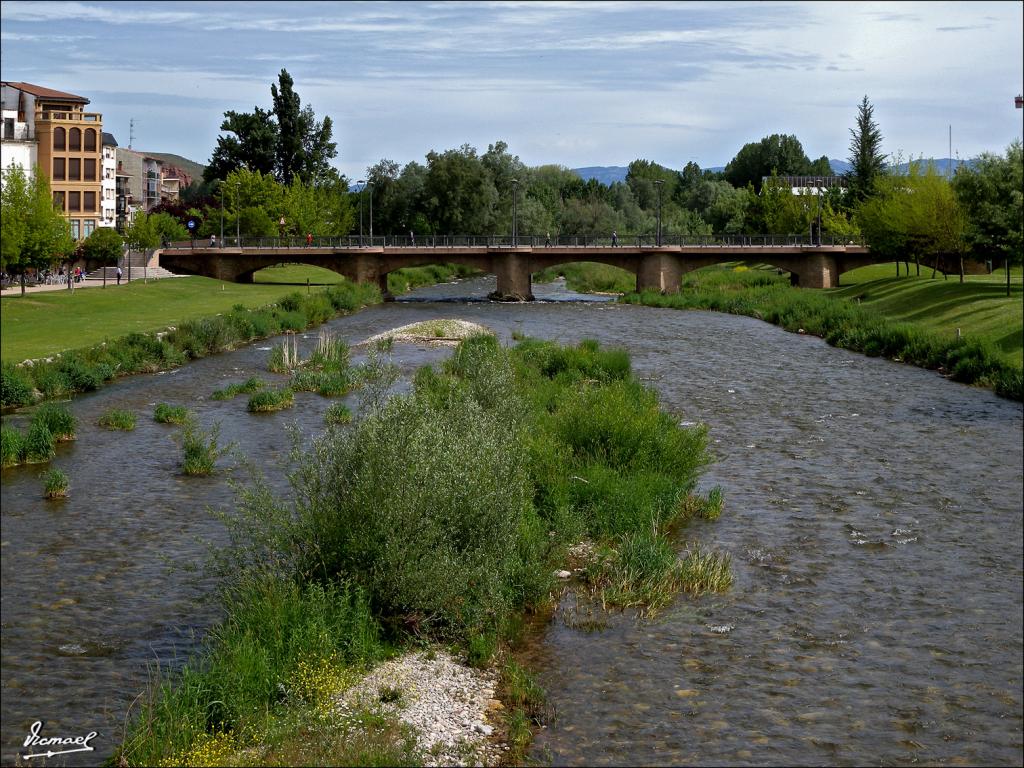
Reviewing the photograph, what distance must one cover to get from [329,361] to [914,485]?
24.1m

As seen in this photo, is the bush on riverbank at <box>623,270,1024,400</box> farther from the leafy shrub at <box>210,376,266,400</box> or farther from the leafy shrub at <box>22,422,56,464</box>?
the leafy shrub at <box>22,422,56,464</box>

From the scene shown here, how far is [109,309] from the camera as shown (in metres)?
54.0

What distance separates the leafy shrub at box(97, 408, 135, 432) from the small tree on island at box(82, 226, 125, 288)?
44.9 m

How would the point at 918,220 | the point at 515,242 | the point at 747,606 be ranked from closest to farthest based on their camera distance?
1. the point at 747,606
2. the point at 918,220
3. the point at 515,242

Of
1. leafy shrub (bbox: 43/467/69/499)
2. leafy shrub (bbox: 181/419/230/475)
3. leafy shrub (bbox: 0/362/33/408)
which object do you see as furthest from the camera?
leafy shrub (bbox: 0/362/33/408)

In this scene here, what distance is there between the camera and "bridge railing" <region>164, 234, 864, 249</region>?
299 ft

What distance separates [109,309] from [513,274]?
39781 millimetres

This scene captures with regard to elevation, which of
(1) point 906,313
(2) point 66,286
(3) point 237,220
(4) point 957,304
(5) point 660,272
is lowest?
(1) point 906,313

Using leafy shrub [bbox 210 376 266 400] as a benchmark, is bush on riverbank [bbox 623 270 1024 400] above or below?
above

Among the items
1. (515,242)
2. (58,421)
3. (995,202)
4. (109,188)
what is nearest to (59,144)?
(109,188)

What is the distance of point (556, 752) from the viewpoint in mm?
13727

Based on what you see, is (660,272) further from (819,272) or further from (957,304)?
(957,304)

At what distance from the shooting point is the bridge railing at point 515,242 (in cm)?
9125

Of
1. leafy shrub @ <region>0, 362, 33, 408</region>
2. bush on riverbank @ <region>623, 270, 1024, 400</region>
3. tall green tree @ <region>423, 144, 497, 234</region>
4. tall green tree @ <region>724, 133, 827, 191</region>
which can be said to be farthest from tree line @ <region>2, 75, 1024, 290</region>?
leafy shrub @ <region>0, 362, 33, 408</region>
